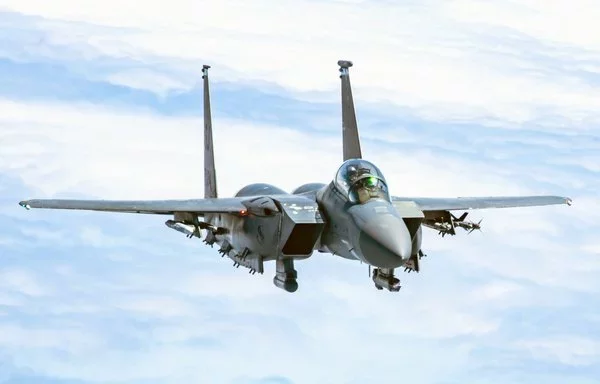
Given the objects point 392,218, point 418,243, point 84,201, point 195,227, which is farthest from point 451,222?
point 84,201

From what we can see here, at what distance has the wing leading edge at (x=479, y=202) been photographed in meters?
33.5

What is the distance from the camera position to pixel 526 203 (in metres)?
36.3

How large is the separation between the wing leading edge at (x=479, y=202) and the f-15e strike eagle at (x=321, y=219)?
0.12ft

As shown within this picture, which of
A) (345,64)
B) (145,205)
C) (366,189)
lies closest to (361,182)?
(366,189)

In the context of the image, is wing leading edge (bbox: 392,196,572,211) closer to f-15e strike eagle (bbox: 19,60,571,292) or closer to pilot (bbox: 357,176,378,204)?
f-15e strike eagle (bbox: 19,60,571,292)

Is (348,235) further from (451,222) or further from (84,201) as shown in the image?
(84,201)

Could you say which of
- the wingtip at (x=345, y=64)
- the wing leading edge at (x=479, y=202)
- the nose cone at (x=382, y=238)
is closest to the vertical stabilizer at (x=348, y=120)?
the wingtip at (x=345, y=64)

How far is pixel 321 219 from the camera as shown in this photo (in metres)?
31.7

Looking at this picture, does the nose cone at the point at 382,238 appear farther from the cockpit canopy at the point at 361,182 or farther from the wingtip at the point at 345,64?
the wingtip at the point at 345,64

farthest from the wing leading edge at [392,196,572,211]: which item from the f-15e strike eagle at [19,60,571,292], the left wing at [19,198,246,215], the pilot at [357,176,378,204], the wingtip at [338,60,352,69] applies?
the wingtip at [338,60,352,69]

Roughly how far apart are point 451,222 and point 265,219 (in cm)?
522

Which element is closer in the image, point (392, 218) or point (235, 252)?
point (392, 218)

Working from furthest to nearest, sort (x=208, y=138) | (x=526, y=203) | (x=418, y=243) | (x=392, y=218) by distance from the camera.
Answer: (x=208, y=138)
(x=526, y=203)
(x=418, y=243)
(x=392, y=218)

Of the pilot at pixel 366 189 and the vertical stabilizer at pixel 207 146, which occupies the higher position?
the vertical stabilizer at pixel 207 146
